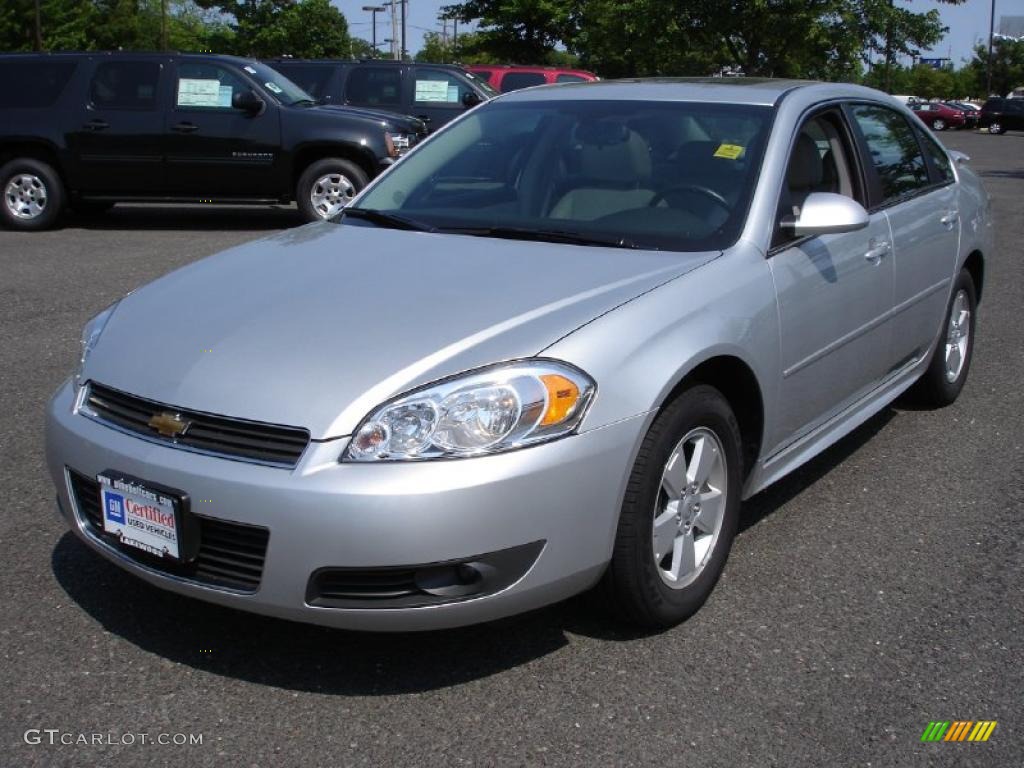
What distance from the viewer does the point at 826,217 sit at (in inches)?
152

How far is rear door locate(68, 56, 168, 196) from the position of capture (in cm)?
1226

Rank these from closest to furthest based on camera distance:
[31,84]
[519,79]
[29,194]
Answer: [31,84]
[29,194]
[519,79]

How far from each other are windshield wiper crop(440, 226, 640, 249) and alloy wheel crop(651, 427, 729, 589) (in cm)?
73

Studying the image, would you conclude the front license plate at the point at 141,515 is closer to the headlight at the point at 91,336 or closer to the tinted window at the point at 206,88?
the headlight at the point at 91,336

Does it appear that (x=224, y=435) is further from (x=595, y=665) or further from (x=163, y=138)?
(x=163, y=138)

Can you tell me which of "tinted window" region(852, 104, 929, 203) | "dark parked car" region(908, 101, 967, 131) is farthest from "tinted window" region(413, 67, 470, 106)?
"dark parked car" region(908, 101, 967, 131)

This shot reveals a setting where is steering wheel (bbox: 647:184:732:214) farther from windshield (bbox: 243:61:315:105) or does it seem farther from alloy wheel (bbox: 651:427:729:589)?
windshield (bbox: 243:61:315:105)

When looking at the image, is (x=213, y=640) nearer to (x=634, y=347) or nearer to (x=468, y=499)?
(x=468, y=499)

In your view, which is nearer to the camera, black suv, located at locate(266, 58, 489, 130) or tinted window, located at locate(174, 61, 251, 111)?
tinted window, located at locate(174, 61, 251, 111)

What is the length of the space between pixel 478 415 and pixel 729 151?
169 centimetres

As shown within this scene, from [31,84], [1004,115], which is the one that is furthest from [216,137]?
[1004,115]

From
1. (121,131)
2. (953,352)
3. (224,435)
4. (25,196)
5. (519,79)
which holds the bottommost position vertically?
(25,196)

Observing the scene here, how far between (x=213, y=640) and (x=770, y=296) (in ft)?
6.41

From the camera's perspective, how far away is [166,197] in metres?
12.6
